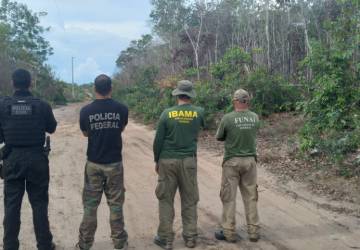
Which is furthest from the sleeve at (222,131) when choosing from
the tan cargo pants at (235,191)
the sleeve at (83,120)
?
the sleeve at (83,120)

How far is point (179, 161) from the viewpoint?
580 centimetres

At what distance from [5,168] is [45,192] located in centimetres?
51

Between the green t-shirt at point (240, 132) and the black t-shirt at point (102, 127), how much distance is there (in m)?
1.40

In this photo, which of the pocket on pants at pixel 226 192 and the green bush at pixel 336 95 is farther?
the green bush at pixel 336 95

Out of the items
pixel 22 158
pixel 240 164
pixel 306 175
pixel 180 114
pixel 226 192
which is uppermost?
pixel 180 114

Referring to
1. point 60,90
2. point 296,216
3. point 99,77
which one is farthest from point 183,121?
point 60,90

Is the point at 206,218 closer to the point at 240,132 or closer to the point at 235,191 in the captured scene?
the point at 235,191

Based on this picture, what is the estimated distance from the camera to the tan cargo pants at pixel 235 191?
19.8 feet

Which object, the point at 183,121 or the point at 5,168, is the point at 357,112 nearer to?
the point at 183,121

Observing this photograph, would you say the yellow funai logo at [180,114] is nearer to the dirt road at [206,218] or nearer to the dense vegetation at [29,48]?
the dirt road at [206,218]

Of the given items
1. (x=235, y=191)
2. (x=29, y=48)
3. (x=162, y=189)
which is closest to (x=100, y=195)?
(x=162, y=189)

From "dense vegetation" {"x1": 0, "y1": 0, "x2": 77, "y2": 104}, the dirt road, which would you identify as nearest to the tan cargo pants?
the dirt road

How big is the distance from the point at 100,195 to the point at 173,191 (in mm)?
888

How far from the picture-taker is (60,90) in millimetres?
A: 50594
